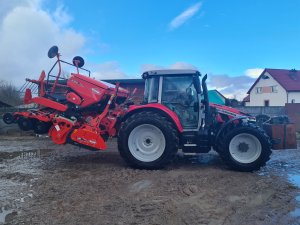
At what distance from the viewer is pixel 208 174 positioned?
22.9ft

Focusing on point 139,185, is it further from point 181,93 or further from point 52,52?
point 52,52

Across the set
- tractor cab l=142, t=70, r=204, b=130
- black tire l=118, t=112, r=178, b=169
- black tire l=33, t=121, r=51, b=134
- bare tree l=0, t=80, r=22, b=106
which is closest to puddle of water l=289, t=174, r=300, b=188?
tractor cab l=142, t=70, r=204, b=130

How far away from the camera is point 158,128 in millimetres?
7539

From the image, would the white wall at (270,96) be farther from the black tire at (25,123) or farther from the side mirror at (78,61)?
the black tire at (25,123)

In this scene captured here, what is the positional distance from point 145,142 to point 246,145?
2.34 metres

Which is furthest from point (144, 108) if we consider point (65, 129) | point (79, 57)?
point (79, 57)

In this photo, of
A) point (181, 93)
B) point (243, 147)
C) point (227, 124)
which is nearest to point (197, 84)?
point (181, 93)

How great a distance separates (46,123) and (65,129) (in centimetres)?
75

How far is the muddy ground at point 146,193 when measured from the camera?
4484 mm

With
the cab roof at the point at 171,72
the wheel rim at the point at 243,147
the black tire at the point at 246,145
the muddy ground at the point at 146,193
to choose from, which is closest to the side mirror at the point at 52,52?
the cab roof at the point at 171,72

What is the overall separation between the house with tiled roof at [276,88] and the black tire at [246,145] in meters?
40.0

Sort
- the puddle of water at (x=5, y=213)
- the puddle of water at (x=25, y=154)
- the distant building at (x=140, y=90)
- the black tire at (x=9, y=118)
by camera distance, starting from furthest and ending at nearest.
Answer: the distant building at (x=140, y=90), the puddle of water at (x=25, y=154), the black tire at (x=9, y=118), the puddle of water at (x=5, y=213)

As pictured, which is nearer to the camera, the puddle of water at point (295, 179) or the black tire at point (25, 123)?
the puddle of water at point (295, 179)

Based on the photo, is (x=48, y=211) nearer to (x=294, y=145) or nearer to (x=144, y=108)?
(x=144, y=108)
